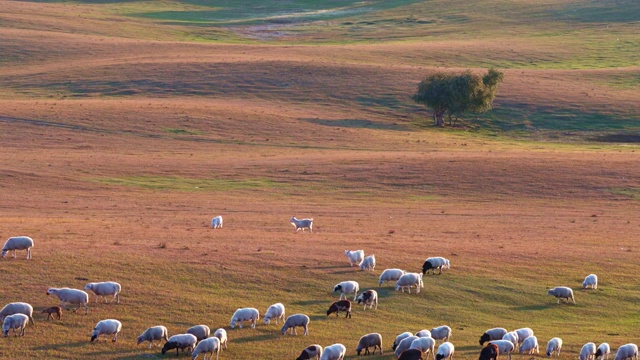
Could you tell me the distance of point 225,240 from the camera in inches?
1292

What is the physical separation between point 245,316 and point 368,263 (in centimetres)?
696

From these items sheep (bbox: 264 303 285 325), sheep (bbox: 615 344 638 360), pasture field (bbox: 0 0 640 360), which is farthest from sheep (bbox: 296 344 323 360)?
sheep (bbox: 615 344 638 360)

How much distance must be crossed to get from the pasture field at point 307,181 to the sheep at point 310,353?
0.70 m

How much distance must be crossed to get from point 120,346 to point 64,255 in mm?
7328

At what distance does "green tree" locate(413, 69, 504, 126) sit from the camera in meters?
75.1

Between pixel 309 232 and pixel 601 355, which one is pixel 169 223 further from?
pixel 601 355

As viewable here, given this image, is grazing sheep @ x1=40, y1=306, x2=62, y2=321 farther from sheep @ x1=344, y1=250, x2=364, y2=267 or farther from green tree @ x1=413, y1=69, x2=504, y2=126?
green tree @ x1=413, y1=69, x2=504, y2=126

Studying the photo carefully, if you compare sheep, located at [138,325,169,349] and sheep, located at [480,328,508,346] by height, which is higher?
sheep, located at [138,325,169,349]

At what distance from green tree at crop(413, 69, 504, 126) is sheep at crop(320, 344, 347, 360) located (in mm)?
56177

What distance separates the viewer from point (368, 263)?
29.2m

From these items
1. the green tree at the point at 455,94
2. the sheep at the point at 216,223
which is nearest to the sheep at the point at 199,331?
the sheep at the point at 216,223

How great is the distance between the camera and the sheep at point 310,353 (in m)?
20.8

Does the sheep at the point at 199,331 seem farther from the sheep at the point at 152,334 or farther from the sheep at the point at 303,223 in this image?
the sheep at the point at 303,223

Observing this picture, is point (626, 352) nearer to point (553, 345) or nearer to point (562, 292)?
point (553, 345)
